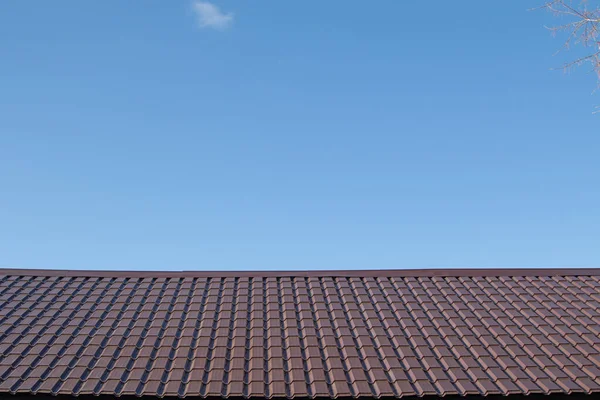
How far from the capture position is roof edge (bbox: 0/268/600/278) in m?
10.6

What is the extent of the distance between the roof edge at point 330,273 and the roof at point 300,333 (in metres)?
0.04

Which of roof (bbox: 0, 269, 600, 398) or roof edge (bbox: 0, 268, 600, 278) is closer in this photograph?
roof (bbox: 0, 269, 600, 398)

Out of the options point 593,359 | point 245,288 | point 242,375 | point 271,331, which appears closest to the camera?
point 242,375

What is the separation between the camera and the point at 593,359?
7.73 m

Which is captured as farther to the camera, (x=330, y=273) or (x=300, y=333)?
(x=330, y=273)

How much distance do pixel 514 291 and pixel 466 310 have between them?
1542mm

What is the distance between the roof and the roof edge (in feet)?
0.12

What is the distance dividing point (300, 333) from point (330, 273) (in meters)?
2.64

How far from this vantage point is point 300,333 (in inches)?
330

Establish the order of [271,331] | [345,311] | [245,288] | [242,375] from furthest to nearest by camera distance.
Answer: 1. [245,288]
2. [345,311]
3. [271,331]
4. [242,375]

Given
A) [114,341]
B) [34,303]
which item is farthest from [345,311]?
[34,303]

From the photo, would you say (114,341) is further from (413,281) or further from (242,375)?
(413,281)

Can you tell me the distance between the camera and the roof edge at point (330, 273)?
34.8ft

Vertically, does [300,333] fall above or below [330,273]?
above
